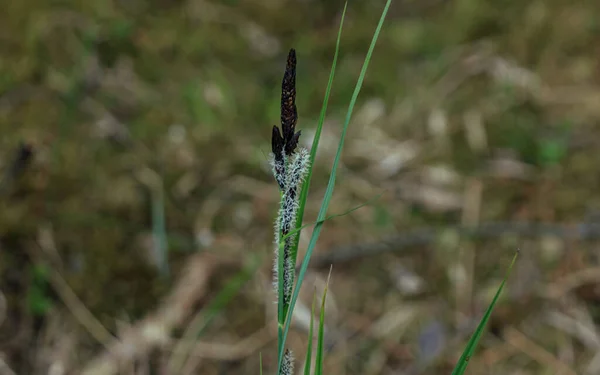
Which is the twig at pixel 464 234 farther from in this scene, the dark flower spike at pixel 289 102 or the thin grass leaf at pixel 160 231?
the dark flower spike at pixel 289 102

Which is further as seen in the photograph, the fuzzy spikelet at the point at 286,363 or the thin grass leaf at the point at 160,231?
the thin grass leaf at the point at 160,231

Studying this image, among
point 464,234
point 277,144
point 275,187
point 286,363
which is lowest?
point 286,363

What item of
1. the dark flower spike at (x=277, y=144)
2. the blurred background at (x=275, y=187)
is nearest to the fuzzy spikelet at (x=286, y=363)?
the dark flower spike at (x=277, y=144)

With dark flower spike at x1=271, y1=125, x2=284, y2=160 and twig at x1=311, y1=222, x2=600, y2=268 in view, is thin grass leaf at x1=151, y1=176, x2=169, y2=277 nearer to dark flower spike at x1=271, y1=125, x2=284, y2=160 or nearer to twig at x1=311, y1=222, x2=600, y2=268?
twig at x1=311, y1=222, x2=600, y2=268

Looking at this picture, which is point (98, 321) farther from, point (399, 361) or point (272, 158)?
point (272, 158)

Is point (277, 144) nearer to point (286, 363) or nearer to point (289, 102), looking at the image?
point (289, 102)

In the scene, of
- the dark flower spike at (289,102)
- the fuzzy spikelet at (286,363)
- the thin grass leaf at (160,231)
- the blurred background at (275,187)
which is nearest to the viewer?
the dark flower spike at (289,102)

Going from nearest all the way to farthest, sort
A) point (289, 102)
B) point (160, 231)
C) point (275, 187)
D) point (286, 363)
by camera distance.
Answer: point (289, 102) → point (286, 363) → point (160, 231) → point (275, 187)

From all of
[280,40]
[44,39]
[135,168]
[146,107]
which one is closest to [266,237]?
[135,168]

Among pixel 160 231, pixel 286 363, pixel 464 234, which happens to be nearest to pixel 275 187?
pixel 160 231
